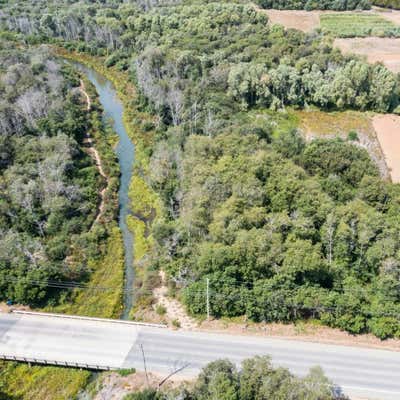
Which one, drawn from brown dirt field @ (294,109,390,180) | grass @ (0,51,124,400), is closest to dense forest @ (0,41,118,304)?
grass @ (0,51,124,400)

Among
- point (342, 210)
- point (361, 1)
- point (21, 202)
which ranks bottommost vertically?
point (21, 202)

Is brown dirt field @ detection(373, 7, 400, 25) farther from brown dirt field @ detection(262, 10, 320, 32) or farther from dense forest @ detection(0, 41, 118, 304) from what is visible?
dense forest @ detection(0, 41, 118, 304)

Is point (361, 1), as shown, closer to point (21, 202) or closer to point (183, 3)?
point (183, 3)

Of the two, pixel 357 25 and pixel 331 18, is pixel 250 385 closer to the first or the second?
pixel 357 25

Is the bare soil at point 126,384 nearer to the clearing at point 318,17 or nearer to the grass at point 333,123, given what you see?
the grass at point 333,123

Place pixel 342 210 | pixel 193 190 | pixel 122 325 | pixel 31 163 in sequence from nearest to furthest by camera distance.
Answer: pixel 122 325 → pixel 342 210 → pixel 193 190 → pixel 31 163

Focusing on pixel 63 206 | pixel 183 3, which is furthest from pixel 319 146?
pixel 183 3
